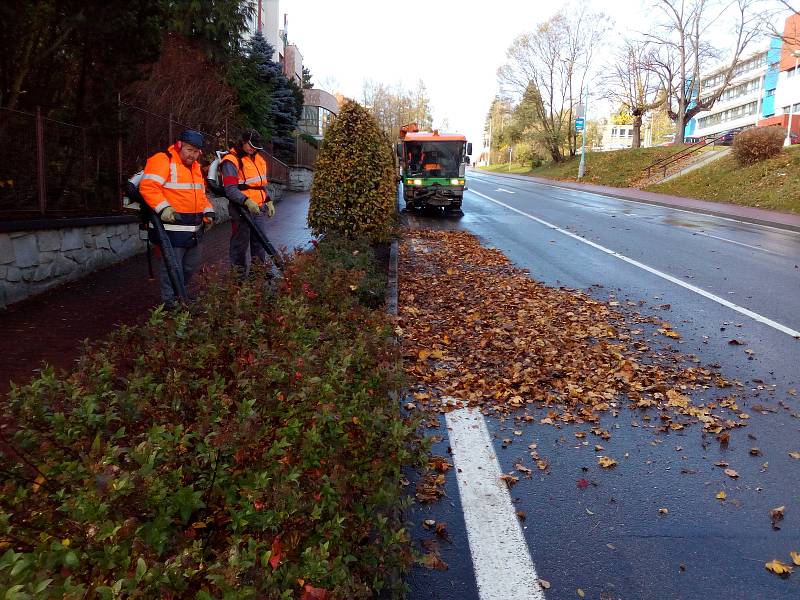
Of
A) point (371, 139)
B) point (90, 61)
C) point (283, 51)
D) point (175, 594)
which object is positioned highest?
point (283, 51)

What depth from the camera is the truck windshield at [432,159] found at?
72.2ft

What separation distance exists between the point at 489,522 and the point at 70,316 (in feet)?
17.3

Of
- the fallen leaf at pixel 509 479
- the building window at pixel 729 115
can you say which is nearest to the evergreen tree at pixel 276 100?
the fallen leaf at pixel 509 479

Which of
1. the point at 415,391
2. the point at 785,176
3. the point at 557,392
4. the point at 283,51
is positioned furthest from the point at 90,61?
the point at 283,51

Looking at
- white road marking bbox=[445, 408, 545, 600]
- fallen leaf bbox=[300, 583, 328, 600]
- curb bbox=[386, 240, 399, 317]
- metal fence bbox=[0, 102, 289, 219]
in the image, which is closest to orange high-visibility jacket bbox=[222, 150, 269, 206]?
curb bbox=[386, 240, 399, 317]

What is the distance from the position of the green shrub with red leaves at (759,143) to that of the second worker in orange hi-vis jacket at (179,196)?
31429 millimetres

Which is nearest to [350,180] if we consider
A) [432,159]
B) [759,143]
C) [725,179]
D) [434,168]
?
[434,168]

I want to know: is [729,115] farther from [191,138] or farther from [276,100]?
[191,138]

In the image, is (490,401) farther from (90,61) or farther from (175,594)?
(90,61)

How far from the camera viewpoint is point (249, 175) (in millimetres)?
7398

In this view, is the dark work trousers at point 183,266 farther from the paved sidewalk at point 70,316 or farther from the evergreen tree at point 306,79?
the evergreen tree at point 306,79

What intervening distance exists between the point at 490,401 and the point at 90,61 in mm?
7236

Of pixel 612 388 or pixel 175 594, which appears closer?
pixel 175 594

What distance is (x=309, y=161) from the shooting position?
37.9 m
